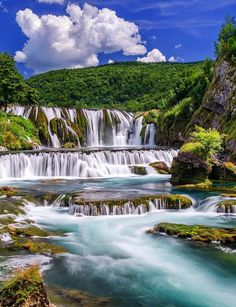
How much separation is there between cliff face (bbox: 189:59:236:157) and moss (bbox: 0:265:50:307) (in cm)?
2662

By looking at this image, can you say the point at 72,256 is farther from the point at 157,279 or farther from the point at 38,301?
the point at 38,301

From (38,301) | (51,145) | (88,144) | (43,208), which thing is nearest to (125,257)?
(38,301)

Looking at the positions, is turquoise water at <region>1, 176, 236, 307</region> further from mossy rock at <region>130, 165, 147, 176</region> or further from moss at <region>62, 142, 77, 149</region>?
moss at <region>62, 142, 77, 149</region>

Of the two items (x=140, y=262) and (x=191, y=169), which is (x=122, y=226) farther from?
(x=191, y=169)

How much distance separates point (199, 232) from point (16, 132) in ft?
111

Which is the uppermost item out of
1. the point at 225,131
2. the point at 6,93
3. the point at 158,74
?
the point at 158,74

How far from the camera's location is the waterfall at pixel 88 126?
52.0m

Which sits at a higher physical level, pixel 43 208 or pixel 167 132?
pixel 167 132

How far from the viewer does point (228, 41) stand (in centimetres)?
4194

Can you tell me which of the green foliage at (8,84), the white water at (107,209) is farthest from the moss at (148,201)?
the green foliage at (8,84)

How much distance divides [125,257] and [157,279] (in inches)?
84.1

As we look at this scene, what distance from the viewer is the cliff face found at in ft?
116

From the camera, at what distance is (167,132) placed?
169 ft


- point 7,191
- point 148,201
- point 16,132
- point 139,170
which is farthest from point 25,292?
point 16,132
